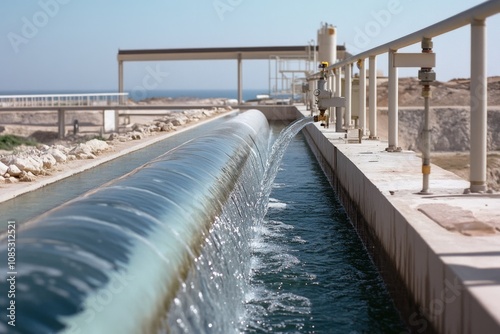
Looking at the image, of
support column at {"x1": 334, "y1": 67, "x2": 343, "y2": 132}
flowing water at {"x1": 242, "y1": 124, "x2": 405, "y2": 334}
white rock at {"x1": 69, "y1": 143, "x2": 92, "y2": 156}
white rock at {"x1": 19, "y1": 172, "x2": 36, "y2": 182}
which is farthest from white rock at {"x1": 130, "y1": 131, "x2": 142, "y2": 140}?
white rock at {"x1": 19, "y1": 172, "x2": 36, "y2": 182}

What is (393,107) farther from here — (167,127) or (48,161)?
(167,127)

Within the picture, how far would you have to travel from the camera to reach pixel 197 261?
517 centimetres

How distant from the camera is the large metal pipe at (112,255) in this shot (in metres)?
3.28

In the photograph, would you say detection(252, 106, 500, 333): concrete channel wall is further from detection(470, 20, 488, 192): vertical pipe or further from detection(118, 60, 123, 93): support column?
detection(118, 60, 123, 93): support column

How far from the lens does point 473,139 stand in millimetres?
6602

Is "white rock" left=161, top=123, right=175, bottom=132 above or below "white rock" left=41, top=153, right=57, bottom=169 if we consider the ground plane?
above

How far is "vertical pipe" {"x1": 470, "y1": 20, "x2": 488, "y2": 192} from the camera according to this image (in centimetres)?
650

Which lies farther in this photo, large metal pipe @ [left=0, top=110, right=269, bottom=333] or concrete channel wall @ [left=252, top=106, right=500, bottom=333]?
concrete channel wall @ [left=252, top=106, right=500, bottom=333]

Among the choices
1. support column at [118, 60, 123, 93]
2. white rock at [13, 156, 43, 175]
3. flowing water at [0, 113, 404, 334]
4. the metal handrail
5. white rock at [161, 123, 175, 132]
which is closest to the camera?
flowing water at [0, 113, 404, 334]

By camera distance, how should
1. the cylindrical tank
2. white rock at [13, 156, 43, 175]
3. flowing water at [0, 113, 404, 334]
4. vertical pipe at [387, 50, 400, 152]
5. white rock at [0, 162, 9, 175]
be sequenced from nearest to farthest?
flowing water at [0, 113, 404, 334] → white rock at [0, 162, 9, 175] → white rock at [13, 156, 43, 175] → vertical pipe at [387, 50, 400, 152] → the cylindrical tank

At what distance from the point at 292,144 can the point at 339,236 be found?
11229mm

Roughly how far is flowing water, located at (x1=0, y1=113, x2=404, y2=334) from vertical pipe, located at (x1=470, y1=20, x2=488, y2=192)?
1.33m

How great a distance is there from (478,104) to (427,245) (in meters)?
2.24

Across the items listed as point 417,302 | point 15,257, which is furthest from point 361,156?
point 15,257
